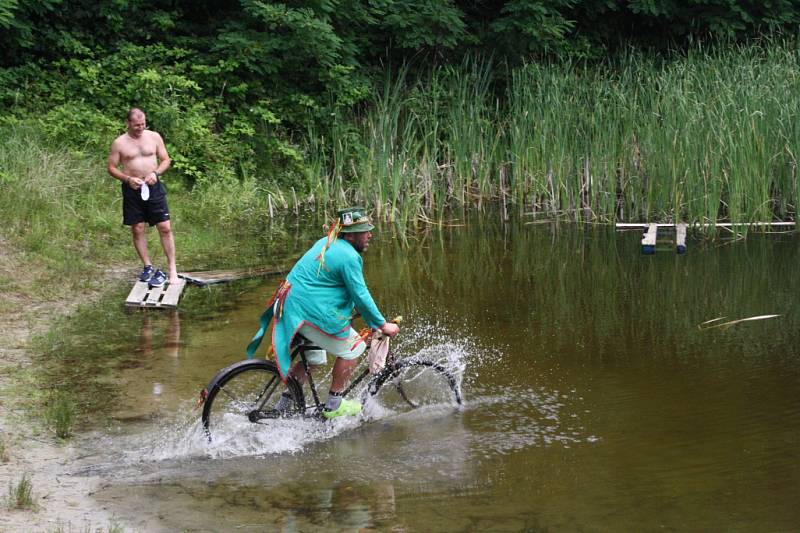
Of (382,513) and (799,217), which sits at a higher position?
(799,217)

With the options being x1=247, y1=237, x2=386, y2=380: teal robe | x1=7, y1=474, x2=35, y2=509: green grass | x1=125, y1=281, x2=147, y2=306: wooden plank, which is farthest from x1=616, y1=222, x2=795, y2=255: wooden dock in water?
x1=7, y1=474, x2=35, y2=509: green grass

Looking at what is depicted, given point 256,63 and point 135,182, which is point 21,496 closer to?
point 135,182

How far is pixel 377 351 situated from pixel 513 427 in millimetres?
1004

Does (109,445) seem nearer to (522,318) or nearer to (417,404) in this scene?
(417,404)

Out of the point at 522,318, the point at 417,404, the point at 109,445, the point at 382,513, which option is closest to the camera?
the point at 382,513

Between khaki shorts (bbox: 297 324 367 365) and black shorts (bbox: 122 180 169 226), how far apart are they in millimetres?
4231

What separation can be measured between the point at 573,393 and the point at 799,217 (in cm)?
646

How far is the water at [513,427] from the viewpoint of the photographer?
210 inches

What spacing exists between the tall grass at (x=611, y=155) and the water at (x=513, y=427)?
2207mm

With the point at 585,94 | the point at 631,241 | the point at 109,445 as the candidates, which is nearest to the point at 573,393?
the point at 109,445

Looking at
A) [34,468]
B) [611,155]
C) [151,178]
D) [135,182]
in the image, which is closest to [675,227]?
[611,155]

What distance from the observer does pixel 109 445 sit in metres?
6.09

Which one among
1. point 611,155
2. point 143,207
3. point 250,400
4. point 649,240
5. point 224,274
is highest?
point 611,155

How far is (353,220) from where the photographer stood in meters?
6.06
